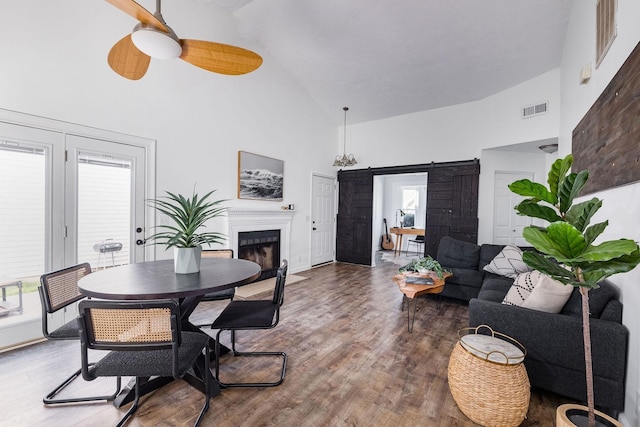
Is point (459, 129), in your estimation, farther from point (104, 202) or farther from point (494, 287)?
point (104, 202)

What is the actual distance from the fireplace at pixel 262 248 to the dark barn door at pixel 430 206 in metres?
2.14

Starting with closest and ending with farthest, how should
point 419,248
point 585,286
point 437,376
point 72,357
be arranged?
point 585,286 → point 437,376 → point 72,357 → point 419,248

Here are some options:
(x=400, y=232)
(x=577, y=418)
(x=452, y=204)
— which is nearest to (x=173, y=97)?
(x=577, y=418)

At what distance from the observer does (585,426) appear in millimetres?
1275

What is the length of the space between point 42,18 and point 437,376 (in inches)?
186

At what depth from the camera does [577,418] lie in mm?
1329

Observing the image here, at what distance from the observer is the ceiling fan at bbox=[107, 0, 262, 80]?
175 cm

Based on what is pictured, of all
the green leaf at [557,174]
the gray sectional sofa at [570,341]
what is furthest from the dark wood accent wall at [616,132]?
the gray sectional sofa at [570,341]

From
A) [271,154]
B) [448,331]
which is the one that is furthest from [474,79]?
[448,331]

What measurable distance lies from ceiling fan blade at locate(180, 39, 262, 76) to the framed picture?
7.50 ft

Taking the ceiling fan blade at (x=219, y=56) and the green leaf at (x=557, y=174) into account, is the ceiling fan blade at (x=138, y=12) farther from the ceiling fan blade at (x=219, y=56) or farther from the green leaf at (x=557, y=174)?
the green leaf at (x=557, y=174)

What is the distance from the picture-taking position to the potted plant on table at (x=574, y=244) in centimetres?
108

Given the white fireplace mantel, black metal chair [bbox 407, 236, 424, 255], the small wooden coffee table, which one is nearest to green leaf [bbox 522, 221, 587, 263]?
the small wooden coffee table

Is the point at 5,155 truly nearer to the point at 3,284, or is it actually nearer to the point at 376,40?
the point at 3,284
